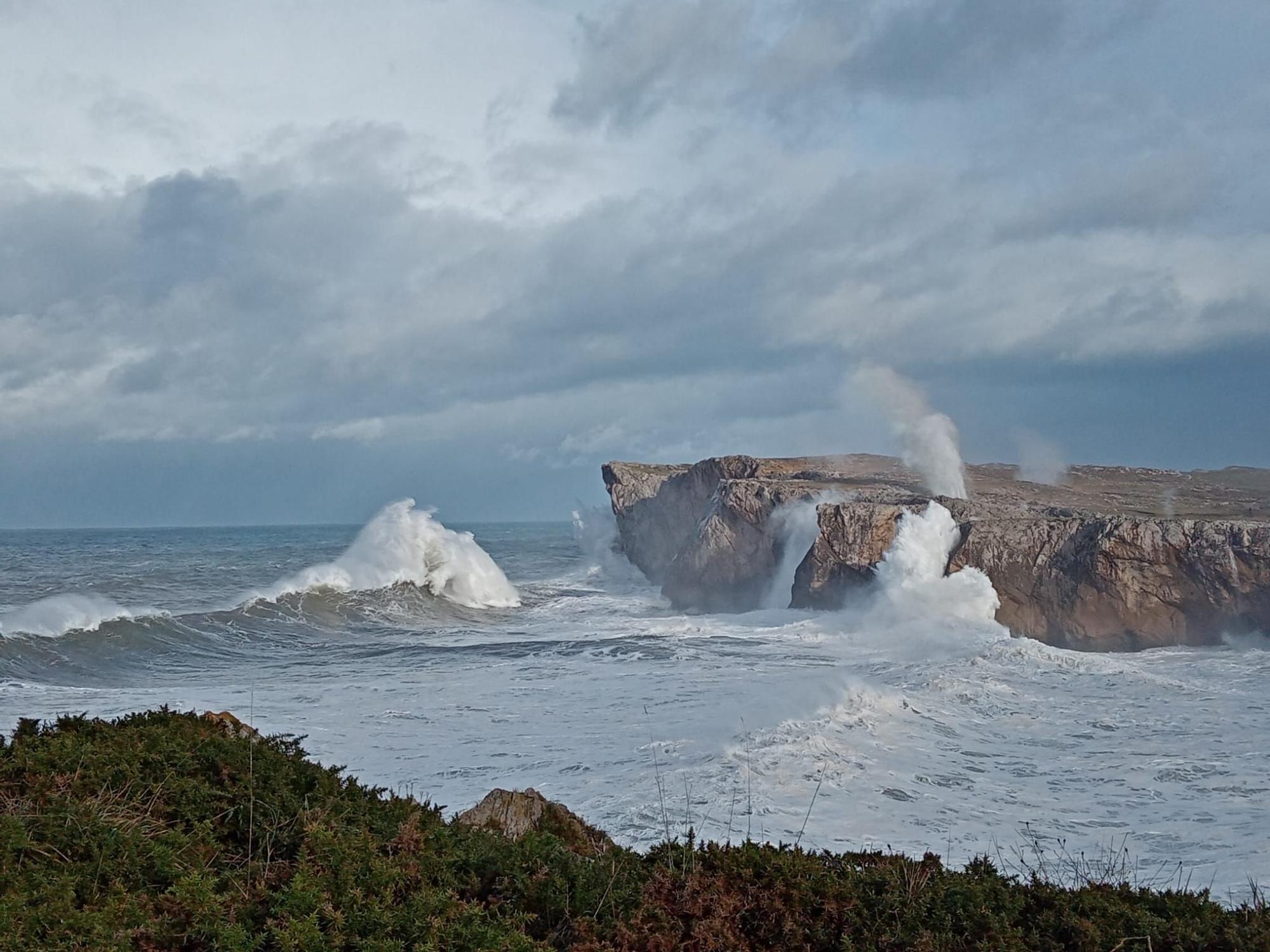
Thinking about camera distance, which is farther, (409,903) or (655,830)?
(655,830)

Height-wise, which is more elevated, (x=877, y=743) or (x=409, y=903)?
(x=409, y=903)

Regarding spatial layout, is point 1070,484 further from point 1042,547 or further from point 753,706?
point 753,706

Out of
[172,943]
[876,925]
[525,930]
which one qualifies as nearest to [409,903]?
[525,930]

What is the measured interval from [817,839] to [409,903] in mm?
6045

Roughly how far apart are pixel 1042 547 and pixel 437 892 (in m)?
24.8

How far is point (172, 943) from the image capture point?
3686mm

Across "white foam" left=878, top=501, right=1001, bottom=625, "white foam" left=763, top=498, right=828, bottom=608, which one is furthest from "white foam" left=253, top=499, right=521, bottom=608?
"white foam" left=878, top=501, right=1001, bottom=625

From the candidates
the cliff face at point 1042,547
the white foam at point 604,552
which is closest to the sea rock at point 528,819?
the cliff face at point 1042,547

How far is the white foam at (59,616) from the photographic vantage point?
24.3 m

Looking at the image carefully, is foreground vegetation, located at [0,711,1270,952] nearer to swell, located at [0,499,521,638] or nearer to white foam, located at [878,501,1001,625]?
white foam, located at [878,501,1001,625]

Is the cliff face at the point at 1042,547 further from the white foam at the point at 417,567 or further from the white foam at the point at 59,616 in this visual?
the white foam at the point at 59,616

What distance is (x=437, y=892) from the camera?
4078 millimetres

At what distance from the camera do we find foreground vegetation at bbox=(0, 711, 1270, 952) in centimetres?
376

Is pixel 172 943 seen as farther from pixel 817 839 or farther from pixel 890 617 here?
pixel 890 617
